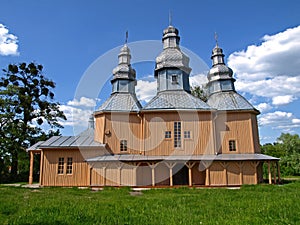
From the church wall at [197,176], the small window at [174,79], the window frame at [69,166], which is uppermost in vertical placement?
the small window at [174,79]

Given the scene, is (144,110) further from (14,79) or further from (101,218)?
(14,79)

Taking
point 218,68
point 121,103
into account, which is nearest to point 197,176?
point 121,103

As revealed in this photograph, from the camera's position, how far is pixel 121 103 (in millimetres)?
19750

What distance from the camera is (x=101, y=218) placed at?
556 centimetres

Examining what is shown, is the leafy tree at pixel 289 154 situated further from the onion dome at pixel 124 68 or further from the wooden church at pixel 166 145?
the onion dome at pixel 124 68

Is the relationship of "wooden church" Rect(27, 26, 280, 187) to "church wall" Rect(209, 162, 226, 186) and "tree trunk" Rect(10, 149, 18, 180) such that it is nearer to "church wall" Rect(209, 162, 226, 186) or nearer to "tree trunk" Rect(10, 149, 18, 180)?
"church wall" Rect(209, 162, 226, 186)

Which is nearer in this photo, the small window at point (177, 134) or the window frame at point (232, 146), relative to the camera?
the small window at point (177, 134)

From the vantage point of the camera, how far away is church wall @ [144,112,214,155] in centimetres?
1705

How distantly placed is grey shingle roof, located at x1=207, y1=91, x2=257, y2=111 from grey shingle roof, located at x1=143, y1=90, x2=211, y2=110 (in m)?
1.63

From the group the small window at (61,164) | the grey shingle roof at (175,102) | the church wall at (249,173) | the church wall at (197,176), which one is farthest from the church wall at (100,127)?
the church wall at (249,173)

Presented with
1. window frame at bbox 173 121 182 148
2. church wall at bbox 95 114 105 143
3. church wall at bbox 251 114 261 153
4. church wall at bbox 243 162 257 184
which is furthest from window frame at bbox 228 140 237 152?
church wall at bbox 95 114 105 143

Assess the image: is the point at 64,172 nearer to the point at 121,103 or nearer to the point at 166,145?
the point at 121,103

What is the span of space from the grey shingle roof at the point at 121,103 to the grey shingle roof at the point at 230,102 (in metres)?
6.08

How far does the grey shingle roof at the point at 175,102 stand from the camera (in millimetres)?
17609
